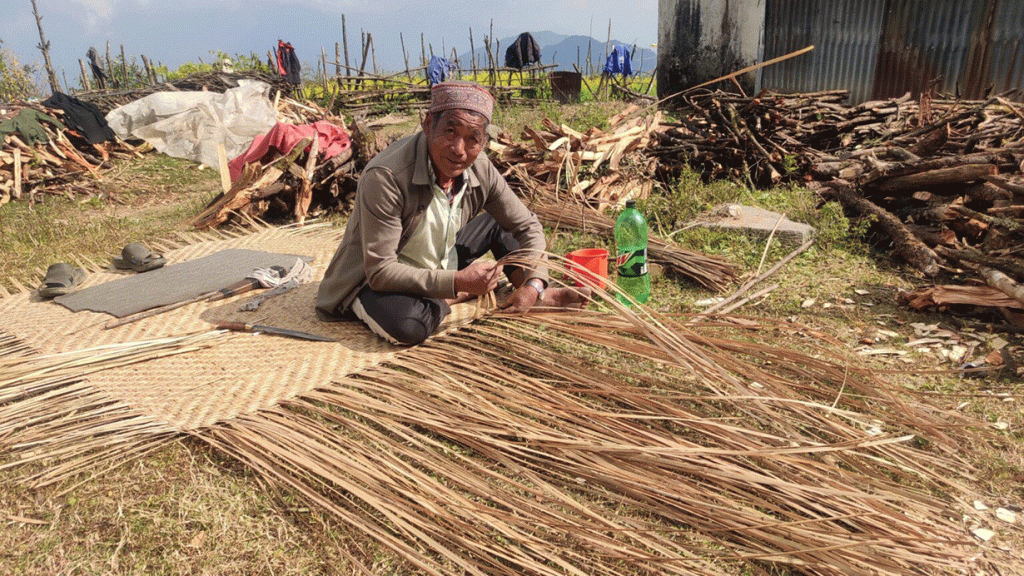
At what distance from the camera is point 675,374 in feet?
6.99

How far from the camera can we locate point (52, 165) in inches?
266

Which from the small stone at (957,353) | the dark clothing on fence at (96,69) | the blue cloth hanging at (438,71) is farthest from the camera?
the dark clothing on fence at (96,69)

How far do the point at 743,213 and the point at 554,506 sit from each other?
2918mm

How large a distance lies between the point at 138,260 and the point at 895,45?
8.06 meters

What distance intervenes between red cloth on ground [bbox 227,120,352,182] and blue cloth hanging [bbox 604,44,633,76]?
9.47 metres

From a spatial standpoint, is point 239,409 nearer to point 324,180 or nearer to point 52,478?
point 52,478

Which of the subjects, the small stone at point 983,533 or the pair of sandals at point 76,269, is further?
the pair of sandals at point 76,269

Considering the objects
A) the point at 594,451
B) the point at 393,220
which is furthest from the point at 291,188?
the point at 594,451

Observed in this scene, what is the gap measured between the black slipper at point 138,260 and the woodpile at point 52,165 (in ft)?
11.3

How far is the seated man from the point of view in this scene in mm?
2186

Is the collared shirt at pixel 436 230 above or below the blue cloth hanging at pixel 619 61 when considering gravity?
below

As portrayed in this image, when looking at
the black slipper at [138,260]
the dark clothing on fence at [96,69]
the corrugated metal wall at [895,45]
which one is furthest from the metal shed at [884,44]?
the dark clothing on fence at [96,69]

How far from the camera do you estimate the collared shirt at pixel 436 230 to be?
8.06ft

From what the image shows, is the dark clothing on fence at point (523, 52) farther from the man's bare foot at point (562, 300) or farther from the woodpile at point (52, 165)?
the man's bare foot at point (562, 300)
